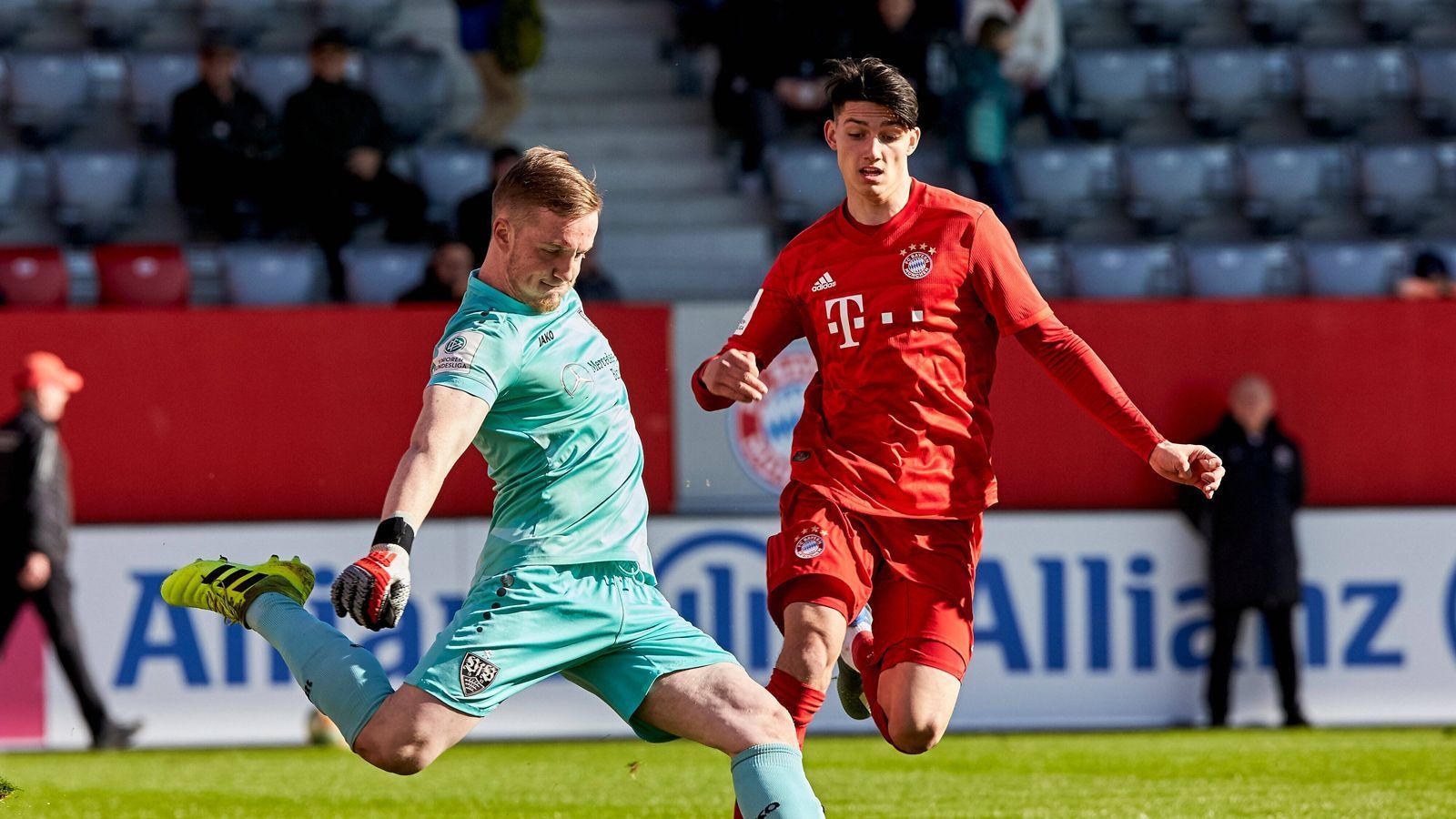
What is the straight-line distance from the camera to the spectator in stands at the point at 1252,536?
10.3m

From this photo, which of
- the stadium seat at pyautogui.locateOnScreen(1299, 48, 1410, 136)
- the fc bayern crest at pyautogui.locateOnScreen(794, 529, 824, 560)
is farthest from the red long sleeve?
the stadium seat at pyautogui.locateOnScreen(1299, 48, 1410, 136)

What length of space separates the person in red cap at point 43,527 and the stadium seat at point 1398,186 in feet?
29.3

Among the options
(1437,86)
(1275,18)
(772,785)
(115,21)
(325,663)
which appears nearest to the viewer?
(772,785)

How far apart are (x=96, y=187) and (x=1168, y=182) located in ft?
23.4

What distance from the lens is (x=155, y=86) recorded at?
13844mm

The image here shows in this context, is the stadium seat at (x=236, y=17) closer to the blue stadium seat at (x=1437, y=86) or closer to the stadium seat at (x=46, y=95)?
the stadium seat at (x=46, y=95)

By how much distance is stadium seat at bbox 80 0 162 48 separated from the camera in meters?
14.4

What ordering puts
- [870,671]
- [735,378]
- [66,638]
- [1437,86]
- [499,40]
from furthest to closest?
[1437,86] → [499,40] → [66,638] → [870,671] → [735,378]

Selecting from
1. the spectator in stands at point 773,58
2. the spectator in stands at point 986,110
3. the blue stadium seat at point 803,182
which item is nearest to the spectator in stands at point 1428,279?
the spectator in stands at point 986,110

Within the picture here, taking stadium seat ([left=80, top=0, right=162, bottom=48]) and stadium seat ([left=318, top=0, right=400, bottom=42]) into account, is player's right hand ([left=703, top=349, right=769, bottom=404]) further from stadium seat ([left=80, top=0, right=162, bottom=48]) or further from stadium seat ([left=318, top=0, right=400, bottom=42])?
stadium seat ([left=80, top=0, right=162, bottom=48])

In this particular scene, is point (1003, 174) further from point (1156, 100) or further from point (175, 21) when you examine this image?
point (175, 21)

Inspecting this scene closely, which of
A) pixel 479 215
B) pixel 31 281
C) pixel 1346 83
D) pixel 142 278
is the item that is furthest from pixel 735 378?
pixel 1346 83

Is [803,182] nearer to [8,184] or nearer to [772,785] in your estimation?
[8,184]

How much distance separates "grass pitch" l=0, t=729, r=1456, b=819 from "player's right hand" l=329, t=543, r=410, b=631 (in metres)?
2.86
